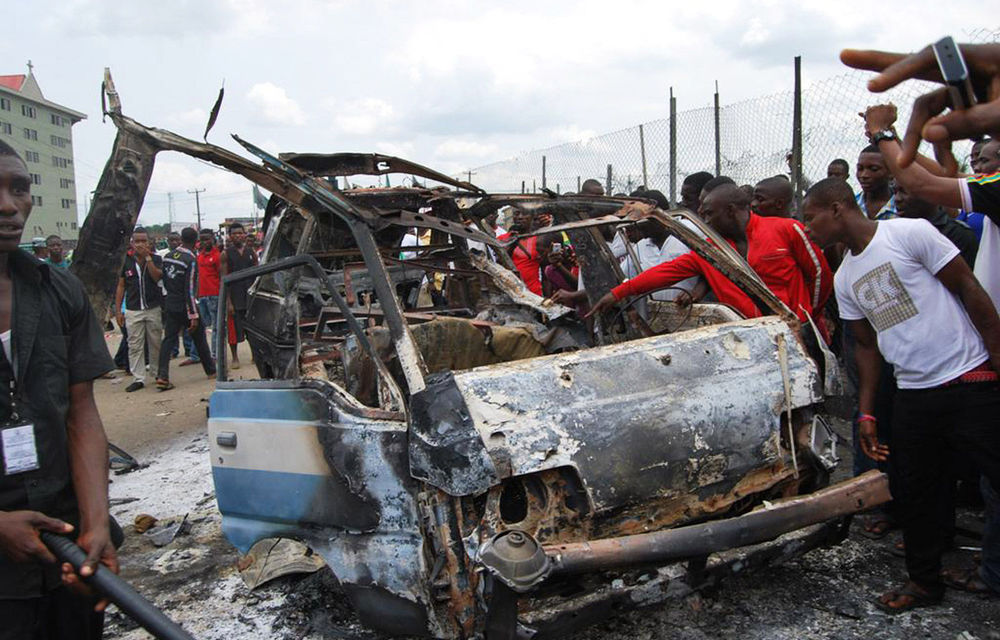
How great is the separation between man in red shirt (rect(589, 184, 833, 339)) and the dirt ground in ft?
4.46

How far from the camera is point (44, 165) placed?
2360 inches

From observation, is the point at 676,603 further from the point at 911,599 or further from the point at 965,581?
the point at 965,581

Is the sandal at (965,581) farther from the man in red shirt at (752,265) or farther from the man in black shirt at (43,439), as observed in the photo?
the man in black shirt at (43,439)

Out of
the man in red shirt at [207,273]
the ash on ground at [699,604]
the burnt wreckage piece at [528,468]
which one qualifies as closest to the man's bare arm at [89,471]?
the burnt wreckage piece at [528,468]

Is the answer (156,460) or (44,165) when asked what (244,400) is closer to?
(156,460)

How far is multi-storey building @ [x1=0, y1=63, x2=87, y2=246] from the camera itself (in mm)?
56781

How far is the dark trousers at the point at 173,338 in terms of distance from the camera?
9.02 metres

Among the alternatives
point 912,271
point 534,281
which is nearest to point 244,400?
point 912,271

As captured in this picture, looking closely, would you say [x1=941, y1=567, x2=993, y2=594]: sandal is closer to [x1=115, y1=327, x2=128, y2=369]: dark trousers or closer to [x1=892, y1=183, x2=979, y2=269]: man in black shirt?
[x1=892, y1=183, x2=979, y2=269]: man in black shirt

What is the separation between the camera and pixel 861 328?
335 centimetres

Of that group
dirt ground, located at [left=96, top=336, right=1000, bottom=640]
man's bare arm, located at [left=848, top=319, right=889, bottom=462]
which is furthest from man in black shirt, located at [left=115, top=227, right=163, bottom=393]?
man's bare arm, located at [left=848, top=319, right=889, bottom=462]

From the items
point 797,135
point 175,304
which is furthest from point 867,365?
point 175,304

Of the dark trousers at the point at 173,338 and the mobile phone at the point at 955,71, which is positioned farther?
the dark trousers at the point at 173,338

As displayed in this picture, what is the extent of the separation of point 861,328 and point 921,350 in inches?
14.8
